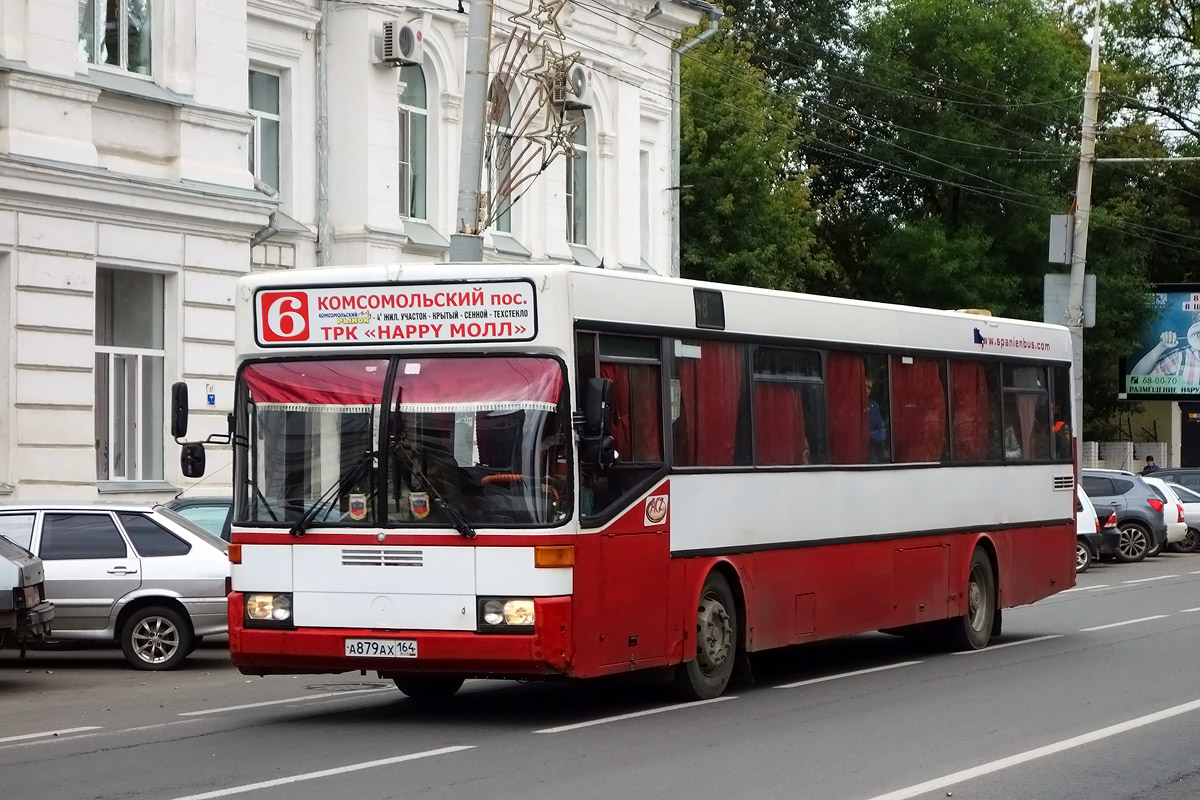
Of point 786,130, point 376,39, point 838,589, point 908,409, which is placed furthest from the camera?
point 786,130

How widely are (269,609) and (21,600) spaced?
358 cm

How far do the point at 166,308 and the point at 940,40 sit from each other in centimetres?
3339

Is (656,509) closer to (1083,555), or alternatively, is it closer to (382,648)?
(382,648)

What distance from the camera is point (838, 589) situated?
14984 mm

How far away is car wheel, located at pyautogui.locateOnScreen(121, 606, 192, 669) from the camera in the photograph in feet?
55.4

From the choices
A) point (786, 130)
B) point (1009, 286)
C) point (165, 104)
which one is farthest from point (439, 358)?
point (1009, 286)

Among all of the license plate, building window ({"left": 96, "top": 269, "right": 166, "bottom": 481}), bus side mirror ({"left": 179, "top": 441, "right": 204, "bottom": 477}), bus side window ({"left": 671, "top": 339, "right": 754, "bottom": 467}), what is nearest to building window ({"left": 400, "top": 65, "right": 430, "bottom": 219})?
building window ({"left": 96, "top": 269, "right": 166, "bottom": 481})

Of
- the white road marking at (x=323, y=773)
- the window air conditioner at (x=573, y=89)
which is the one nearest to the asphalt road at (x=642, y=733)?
→ the white road marking at (x=323, y=773)

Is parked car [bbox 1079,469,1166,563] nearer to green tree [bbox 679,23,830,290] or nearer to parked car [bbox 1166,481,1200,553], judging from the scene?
parked car [bbox 1166,481,1200,553]

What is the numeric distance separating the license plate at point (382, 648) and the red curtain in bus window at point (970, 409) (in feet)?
22.5

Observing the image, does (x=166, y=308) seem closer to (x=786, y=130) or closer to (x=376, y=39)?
(x=376, y=39)

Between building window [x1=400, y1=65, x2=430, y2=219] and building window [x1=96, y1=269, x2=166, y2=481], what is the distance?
5.85m

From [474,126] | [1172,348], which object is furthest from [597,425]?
[1172,348]

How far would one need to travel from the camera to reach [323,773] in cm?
998
